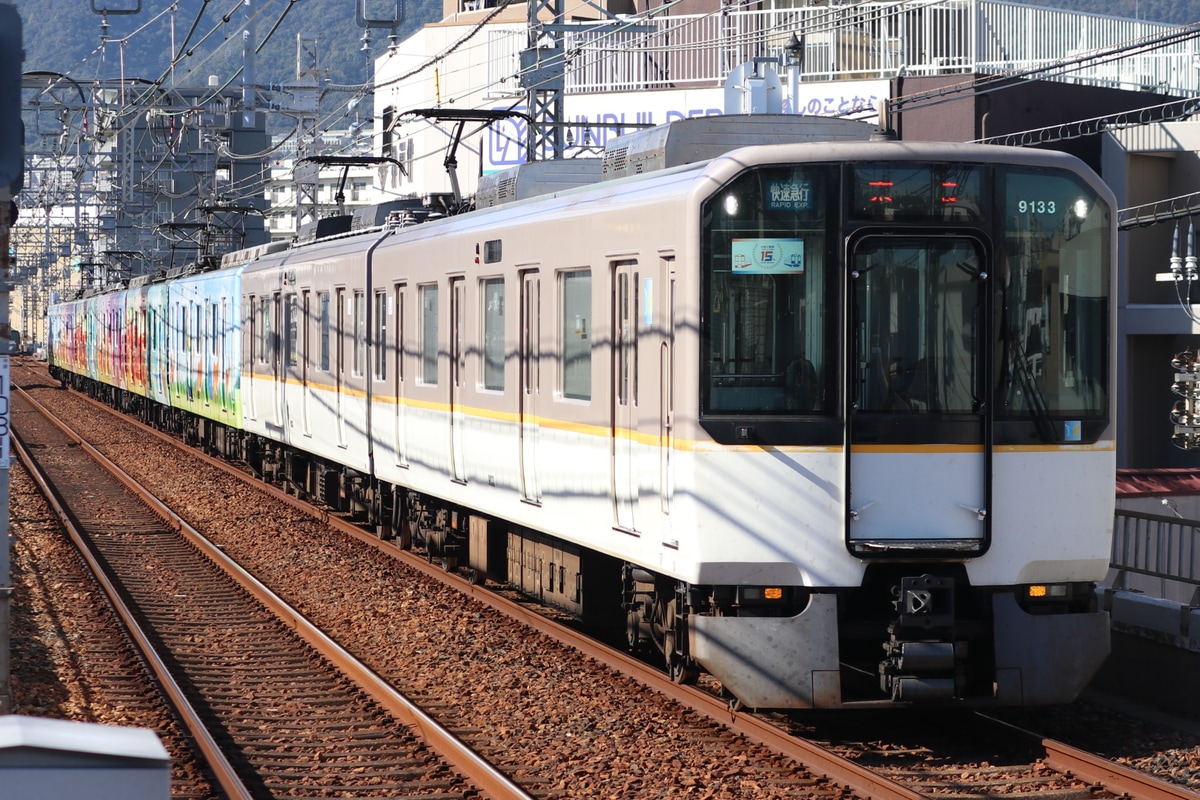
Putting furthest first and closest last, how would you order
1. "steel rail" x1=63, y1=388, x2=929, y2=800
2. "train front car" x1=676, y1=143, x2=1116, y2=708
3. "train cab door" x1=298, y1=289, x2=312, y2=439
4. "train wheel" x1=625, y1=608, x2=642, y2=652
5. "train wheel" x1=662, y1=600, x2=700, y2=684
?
"train cab door" x1=298, y1=289, x2=312, y2=439 → "train wheel" x1=625, y1=608, x2=642, y2=652 → "train wheel" x1=662, y1=600, x2=700, y2=684 → "train front car" x1=676, y1=143, x2=1116, y2=708 → "steel rail" x1=63, y1=388, x2=929, y2=800

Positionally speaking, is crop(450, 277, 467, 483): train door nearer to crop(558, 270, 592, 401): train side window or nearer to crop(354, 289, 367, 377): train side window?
crop(558, 270, 592, 401): train side window

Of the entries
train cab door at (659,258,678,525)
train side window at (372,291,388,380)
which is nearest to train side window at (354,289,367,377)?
train side window at (372,291,388,380)

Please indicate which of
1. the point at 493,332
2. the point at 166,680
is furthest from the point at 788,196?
the point at 166,680

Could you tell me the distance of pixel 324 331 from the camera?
661 inches

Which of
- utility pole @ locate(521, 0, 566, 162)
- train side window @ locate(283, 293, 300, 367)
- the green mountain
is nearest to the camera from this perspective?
train side window @ locate(283, 293, 300, 367)

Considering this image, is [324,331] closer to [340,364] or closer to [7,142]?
[340,364]

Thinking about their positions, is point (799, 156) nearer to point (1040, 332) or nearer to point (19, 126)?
point (1040, 332)

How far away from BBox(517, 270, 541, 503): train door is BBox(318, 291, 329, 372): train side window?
665cm

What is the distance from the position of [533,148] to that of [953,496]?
11.8m

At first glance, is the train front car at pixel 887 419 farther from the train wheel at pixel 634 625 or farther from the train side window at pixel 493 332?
the train side window at pixel 493 332

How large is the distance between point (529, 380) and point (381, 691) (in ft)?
7.75

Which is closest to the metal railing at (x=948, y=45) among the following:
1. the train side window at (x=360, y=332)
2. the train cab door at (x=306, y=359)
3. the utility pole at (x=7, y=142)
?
the train cab door at (x=306, y=359)

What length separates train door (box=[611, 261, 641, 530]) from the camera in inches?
332

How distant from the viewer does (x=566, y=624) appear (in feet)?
36.8
